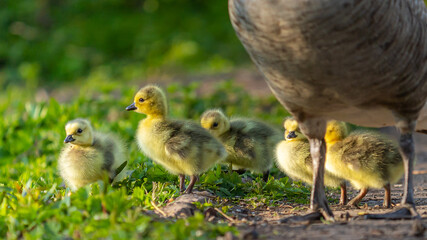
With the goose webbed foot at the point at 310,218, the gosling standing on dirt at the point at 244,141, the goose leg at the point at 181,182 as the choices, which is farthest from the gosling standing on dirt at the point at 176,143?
the goose webbed foot at the point at 310,218

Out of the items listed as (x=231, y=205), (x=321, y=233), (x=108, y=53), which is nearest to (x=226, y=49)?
(x=108, y=53)

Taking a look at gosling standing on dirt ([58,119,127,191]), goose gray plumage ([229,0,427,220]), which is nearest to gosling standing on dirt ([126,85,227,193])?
gosling standing on dirt ([58,119,127,191])

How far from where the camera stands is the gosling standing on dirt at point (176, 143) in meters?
6.11

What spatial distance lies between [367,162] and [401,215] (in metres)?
0.81

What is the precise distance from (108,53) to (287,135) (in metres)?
13.0

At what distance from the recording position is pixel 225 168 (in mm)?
7273

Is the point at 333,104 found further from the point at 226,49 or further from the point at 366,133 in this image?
the point at 226,49

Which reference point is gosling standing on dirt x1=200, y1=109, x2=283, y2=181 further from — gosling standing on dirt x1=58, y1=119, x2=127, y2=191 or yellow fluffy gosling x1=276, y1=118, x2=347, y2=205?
gosling standing on dirt x1=58, y1=119, x2=127, y2=191

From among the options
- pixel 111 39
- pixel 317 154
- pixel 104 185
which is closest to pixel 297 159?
pixel 317 154

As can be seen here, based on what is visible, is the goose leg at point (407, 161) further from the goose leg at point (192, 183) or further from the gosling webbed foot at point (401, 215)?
the goose leg at point (192, 183)

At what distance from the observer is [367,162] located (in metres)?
5.93

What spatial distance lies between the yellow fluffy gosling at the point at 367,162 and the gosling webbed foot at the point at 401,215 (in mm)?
618

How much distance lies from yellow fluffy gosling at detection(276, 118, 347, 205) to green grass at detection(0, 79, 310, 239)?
0.63 ft

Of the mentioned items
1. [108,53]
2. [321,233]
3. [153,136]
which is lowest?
[321,233]
